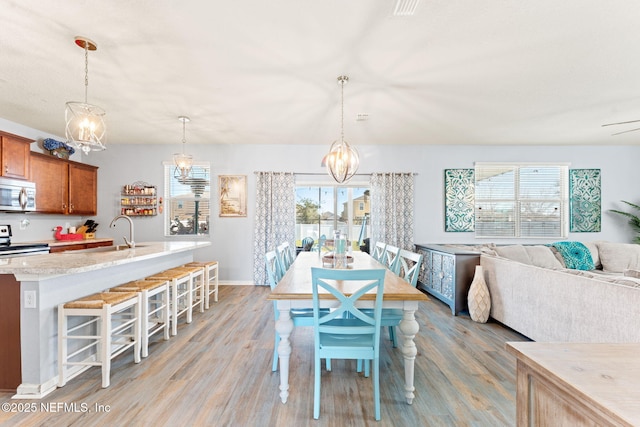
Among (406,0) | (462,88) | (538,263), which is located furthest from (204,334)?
(538,263)

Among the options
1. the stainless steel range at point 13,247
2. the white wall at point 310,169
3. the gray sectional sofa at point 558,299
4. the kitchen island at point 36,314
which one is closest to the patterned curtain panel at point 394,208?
the white wall at point 310,169

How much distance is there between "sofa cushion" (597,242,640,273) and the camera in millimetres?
4379

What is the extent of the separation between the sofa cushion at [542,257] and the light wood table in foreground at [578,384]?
375 cm

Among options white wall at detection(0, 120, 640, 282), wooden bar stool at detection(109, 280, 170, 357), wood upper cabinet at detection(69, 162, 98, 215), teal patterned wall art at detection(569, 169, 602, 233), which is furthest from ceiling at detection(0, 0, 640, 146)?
wooden bar stool at detection(109, 280, 170, 357)

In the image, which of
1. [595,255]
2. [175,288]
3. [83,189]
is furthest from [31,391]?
[595,255]

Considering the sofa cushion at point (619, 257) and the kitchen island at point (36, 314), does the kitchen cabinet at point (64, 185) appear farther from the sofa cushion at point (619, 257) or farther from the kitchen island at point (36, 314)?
the sofa cushion at point (619, 257)

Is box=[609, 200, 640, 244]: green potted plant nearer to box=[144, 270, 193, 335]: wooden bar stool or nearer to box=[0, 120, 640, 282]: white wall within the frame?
box=[0, 120, 640, 282]: white wall

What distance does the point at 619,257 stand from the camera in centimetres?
444

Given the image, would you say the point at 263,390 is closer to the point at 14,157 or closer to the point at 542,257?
the point at 542,257

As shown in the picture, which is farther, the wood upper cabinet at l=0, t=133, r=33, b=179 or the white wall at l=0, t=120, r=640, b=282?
the white wall at l=0, t=120, r=640, b=282

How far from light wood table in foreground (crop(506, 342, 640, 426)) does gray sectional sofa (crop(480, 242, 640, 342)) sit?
5.64 ft

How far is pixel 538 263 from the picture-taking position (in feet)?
13.0

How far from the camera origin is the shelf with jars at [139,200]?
5.41 metres

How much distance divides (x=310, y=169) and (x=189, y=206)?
243cm
